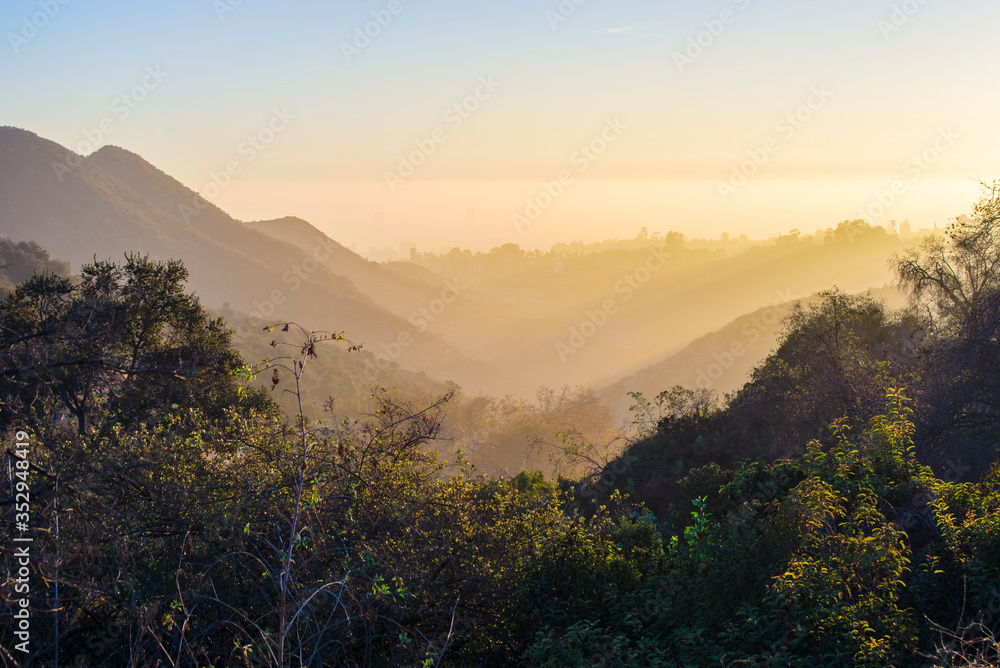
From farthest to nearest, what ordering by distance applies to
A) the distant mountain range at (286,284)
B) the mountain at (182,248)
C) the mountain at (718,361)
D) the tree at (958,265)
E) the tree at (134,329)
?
the mountain at (182,248) → the distant mountain range at (286,284) → the mountain at (718,361) → the tree at (958,265) → the tree at (134,329)

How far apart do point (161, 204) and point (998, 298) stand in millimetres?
179913

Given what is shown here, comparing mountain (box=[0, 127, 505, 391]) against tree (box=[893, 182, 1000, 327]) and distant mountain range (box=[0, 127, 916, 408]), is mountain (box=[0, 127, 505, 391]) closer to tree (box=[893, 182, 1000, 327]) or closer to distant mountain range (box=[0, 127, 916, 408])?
distant mountain range (box=[0, 127, 916, 408])

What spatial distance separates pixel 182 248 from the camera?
138750 millimetres

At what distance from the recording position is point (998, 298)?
1376 cm

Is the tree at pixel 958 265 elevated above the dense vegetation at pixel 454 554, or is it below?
above

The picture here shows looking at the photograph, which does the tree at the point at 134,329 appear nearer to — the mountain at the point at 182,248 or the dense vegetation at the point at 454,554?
the dense vegetation at the point at 454,554

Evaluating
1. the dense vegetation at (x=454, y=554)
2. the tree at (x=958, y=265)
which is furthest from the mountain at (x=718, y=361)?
the dense vegetation at (x=454, y=554)

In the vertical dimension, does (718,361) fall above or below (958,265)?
above

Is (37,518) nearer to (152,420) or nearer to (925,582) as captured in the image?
(925,582)

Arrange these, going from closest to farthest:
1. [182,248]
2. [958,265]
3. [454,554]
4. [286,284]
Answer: [454,554], [958,265], [182,248], [286,284]

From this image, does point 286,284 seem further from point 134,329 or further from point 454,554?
point 454,554

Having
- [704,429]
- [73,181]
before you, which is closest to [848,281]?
[704,429]

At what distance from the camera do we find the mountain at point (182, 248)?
416 feet

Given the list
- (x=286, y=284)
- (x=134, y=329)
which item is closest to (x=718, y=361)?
(x=134, y=329)
